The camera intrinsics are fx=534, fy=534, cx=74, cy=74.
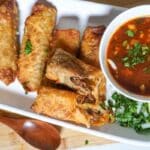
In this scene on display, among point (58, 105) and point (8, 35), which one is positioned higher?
point (8, 35)

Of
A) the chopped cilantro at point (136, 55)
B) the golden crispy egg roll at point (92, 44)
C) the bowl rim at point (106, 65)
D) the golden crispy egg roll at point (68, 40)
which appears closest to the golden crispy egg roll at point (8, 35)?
the golden crispy egg roll at point (68, 40)

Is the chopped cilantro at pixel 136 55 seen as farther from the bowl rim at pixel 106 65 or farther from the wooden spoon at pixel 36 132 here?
the wooden spoon at pixel 36 132

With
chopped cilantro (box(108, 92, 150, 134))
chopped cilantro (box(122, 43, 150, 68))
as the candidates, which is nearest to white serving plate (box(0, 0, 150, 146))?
chopped cilantro (box(108, 92, 150, 134))

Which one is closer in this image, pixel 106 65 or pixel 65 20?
pixel 106 65

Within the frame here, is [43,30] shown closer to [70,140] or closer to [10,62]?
[10,62]

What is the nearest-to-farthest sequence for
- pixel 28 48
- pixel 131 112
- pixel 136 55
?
pixel 136 55 < pixel 131 112 < pixel 28 48

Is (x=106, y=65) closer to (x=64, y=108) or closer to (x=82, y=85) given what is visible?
(x=82, y=85)

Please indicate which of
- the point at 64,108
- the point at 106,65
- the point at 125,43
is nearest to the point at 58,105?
the point at 64,108

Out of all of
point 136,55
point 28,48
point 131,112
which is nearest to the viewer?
point 136,55

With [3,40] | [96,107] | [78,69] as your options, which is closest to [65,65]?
[78,69]
